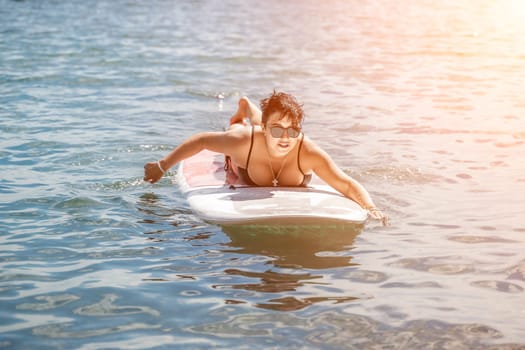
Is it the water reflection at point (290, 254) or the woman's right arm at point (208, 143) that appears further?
the woman's right arm at point (208, 143)

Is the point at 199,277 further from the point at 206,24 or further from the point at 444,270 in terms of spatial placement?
the point at 206,24

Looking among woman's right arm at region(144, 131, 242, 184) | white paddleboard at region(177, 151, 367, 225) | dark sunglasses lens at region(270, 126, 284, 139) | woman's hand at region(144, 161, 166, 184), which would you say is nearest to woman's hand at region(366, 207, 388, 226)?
white paddleboard at region(177, 151, 367, 225)

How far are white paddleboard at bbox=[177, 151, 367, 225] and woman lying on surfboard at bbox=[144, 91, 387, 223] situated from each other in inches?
5.5

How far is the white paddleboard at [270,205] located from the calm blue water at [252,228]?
0.14m

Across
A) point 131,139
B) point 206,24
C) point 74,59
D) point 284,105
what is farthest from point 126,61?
point 284,105

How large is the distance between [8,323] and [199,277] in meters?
1.20

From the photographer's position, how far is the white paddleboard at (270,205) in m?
5.68

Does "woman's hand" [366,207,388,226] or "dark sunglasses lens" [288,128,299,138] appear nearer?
"dark sunglasses lens" [288,128,299,138]

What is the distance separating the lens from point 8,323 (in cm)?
423

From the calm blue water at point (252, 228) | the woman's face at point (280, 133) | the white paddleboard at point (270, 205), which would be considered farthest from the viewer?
the woman's face at point (280, 133)

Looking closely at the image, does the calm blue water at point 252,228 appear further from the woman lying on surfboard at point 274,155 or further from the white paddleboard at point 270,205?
the woman lying on surfboard at point 274,155

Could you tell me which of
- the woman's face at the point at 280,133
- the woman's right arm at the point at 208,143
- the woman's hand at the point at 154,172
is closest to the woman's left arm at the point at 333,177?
the woman's face at the point at 280,133

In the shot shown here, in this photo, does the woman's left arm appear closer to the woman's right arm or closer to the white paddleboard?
the white paddleboard

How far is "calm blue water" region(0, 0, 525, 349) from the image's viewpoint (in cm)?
430
